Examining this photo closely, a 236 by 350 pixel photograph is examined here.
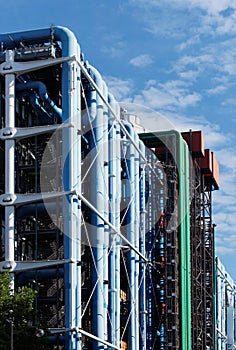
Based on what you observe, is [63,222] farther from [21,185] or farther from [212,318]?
[212,318]

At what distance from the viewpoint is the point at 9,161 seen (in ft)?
129

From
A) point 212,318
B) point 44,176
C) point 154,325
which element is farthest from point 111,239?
point 212,318

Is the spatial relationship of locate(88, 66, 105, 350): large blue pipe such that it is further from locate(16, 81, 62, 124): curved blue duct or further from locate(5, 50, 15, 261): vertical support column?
locate(5, 50, 15, 261): vertical support column

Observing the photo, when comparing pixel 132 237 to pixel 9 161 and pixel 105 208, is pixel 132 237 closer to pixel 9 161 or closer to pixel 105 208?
pixel 105 208

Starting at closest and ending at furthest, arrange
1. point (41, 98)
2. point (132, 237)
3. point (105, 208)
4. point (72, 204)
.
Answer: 1. point (72, 204)
2. point (41, 98)
3. point (105, 208)
4. point (132, 237)

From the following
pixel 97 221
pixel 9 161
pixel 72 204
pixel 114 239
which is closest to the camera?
pixel 72 204

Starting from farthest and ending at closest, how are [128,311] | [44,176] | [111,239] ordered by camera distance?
1. [128,311]
2. [111,239]
3. [44,176]

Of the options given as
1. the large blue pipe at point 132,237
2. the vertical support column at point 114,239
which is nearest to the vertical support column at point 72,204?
the vertical support column at point 114,239

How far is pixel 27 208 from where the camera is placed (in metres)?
40.2

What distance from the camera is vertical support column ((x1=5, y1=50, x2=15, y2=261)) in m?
38.5

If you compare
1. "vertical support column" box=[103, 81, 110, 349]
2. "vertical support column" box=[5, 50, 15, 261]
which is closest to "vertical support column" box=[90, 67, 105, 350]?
"vertical support column" box=[103, 81, 110, 349]

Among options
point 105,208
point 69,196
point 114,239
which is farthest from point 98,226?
point 69,196

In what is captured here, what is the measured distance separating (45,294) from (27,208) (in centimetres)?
517

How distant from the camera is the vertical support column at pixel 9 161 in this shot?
126 ft
